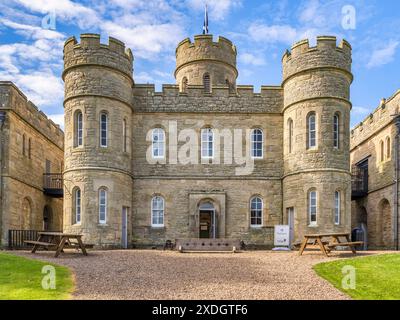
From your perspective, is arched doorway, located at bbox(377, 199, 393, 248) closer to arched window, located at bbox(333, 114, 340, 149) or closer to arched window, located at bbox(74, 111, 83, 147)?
arched window, located at bbox(333, 114, 340, 149)

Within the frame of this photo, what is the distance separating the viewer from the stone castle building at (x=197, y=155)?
71.7 feet

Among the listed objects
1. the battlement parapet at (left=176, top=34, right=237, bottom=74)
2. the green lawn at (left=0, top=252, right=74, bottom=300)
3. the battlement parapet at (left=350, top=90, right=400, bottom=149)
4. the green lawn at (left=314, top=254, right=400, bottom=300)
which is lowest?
the green lawn at (left=314, top=254, right=400, bottom=300)

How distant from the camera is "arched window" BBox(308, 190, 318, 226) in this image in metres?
21.6

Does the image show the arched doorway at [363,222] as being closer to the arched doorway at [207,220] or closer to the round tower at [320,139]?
the round tower at [320,139]

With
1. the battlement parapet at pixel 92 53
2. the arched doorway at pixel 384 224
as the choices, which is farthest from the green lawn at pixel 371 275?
the battlement parapet at pixel 92 53

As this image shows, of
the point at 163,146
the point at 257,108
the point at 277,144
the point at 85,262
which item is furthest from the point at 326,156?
the point at 85,262

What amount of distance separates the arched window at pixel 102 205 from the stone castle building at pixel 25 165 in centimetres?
440

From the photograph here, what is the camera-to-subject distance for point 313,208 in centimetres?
2178

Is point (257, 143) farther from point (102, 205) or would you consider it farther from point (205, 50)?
point (102, 205)

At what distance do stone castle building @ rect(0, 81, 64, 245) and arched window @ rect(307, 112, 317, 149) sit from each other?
14.4 metres

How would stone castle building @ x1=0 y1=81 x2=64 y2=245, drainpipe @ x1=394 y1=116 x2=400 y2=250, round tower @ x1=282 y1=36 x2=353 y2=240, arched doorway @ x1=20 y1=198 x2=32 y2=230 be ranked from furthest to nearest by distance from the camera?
arched doorway @ x1=20 y1=198 x2=32 y2=230 → drainpipe @ x1=394 y1=116 x2=400 y2=250 → stone castle building @ x1=0 y1=81 x2=64 y2=245 → round tower @ x1=282 y1=36 x2=353 y2=240

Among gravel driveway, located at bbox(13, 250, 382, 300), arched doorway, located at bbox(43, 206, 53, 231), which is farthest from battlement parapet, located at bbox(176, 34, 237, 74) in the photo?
gravel driveway, located at bbox(13, 250, 382, 300)

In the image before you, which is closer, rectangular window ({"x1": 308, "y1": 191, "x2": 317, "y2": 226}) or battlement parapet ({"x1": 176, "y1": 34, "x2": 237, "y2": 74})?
rectangular window ({"x1": 308, "y1": 191, "x2": 317, "y2": 226})

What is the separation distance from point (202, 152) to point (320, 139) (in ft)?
19.6
